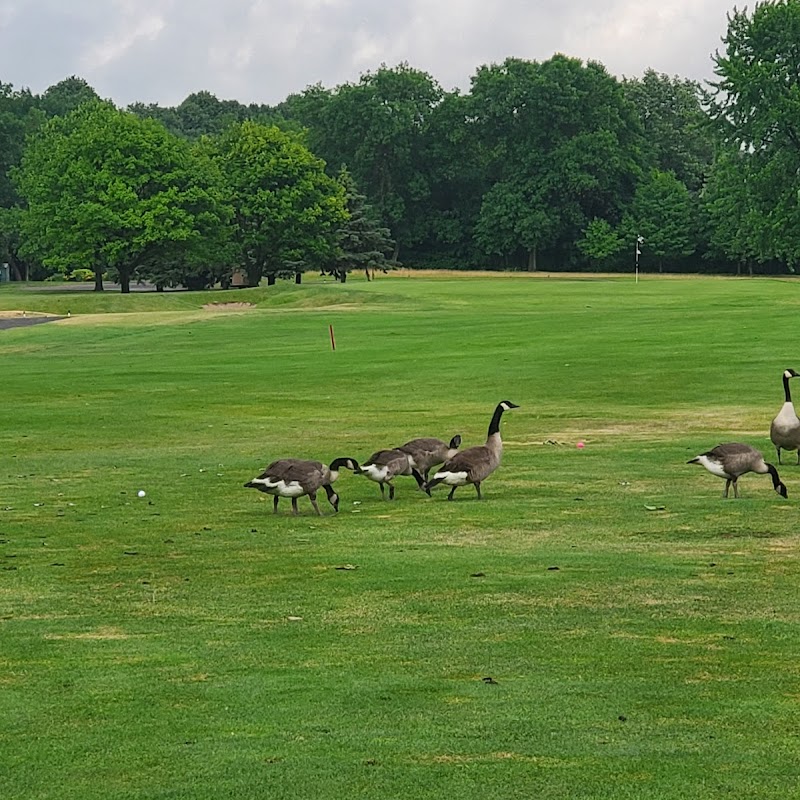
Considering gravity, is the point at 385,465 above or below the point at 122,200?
below

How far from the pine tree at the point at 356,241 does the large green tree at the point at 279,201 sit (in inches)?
143

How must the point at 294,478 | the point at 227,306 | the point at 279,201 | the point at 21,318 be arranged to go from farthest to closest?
the point at 279,201
the point at 227,306
the point at 21,318
the point at 294,478

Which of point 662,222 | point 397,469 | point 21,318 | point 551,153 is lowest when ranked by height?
point 21,318

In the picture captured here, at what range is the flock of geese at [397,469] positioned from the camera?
1622 centimetres

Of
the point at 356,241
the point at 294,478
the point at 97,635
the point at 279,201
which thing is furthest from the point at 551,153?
the point at 97,635

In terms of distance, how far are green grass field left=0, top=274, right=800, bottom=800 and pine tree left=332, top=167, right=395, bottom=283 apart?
89.8 meters

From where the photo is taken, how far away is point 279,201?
111250 mm

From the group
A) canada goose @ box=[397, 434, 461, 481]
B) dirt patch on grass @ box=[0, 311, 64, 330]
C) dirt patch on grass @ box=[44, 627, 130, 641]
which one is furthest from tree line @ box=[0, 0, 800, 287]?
dirt patch on grass @ box=[44, 627, 130, 641]

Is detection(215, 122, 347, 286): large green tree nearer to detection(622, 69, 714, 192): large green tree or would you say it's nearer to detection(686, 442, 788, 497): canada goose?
detection(622, 69, 714, 192): large green tree

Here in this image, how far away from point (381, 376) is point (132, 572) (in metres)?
26.0

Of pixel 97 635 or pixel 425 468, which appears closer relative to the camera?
pixel 97 635

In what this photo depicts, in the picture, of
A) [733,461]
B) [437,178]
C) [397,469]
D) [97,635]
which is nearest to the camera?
[97,635]

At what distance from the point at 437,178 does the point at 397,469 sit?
137826 mm

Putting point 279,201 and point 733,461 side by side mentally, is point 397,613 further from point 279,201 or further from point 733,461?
point 279,201
